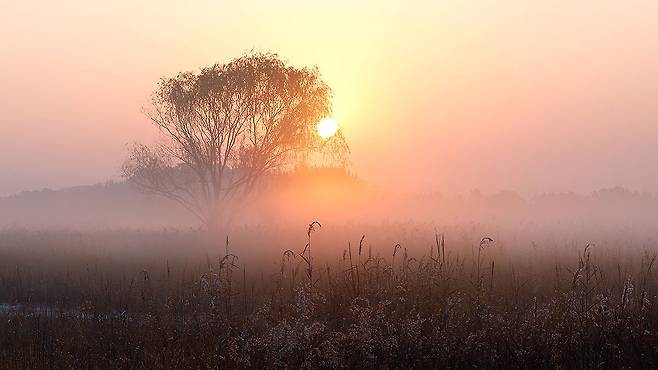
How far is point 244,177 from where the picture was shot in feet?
103

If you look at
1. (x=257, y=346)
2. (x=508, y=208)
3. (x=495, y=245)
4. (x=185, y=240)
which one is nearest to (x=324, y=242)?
(x=495, y=245)

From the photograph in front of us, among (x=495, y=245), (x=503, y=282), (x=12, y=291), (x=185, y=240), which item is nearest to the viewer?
(x=503, y=282)

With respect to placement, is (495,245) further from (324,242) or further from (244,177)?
(244,177)

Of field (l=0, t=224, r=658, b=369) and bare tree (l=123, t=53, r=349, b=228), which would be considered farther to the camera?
bare tree (l=123, t=53, r=349, b=228)

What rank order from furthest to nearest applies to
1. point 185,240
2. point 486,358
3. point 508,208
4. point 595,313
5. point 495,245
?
point 508,208
point 185,240
point 495,245
point 595,313
point 486,358

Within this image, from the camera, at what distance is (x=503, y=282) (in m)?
12.0

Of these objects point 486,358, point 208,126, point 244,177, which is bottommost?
point 486,358

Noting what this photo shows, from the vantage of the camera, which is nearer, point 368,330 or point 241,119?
point 368,330

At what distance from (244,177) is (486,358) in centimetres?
2588

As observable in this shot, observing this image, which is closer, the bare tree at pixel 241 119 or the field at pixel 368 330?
the field at pixel 368 330

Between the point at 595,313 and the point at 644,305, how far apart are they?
3.32 ft

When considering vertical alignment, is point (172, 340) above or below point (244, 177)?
below

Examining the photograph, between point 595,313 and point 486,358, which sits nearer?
point 486,358

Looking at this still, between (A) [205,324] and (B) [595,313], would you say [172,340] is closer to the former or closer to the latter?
(A) [205,324]
